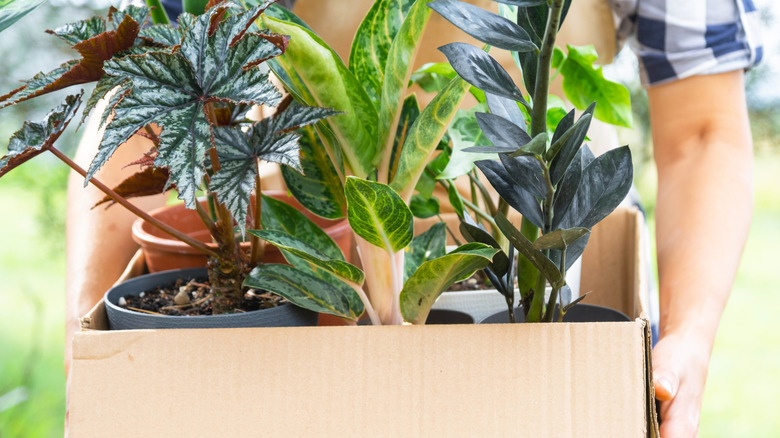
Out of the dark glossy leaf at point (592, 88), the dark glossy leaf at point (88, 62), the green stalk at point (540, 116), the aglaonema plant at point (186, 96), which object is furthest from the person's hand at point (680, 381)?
the dark glossy leaf at point (88, 62)

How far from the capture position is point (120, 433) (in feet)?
1.41

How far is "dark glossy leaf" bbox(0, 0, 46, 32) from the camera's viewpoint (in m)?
0.37

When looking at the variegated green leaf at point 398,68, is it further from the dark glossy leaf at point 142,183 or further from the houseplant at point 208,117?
the dark glossy leaf at point 142,183

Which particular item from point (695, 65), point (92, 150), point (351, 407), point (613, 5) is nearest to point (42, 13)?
point (92, 150)

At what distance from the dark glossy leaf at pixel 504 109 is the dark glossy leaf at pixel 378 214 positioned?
0.29 ft

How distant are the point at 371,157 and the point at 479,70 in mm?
135

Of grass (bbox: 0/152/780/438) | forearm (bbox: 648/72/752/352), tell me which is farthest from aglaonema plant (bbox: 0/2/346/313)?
grass (bbox: 0/152/780/438)

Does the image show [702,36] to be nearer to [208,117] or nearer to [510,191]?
[510,191]

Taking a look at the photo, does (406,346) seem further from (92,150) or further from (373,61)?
(92,150)

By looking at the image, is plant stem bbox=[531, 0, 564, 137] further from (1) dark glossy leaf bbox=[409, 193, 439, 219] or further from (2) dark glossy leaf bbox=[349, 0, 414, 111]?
(1) dark glossy leaf bbox=[409, 193, 439, 219]

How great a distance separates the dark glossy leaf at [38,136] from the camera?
432 mm

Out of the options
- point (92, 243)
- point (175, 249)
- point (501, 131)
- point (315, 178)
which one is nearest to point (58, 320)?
point (92, 243)

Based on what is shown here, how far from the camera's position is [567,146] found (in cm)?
41

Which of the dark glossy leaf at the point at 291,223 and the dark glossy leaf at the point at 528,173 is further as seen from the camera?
the dark glossy leaf at the point at 291,223
